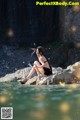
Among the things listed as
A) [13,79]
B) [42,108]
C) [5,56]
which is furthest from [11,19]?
[42,108]

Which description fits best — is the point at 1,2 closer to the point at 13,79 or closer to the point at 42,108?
the point at 13,79

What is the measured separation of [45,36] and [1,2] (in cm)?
409

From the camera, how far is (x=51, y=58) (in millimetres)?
27094

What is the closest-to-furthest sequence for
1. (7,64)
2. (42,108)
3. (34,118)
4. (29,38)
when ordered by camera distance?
1. (34,118)
2. (42,108)
3. (7,64)
4. (29,38)

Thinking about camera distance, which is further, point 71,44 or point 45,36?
point 45,36

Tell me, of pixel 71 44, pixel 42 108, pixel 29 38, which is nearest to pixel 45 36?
pixel 29 38

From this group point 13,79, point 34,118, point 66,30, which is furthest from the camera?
point 66,30

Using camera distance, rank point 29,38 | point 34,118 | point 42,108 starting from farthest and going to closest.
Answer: point 29,38 < point 42,108 < point 34,118

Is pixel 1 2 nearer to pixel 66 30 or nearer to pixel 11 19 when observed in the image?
pixel 11 19

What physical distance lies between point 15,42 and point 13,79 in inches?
448

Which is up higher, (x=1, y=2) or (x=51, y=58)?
(x=1, y=2)

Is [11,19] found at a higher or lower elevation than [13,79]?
higher

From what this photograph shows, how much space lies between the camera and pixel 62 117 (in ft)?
18.1

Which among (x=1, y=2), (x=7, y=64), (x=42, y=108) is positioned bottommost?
(x=7, y=64)
